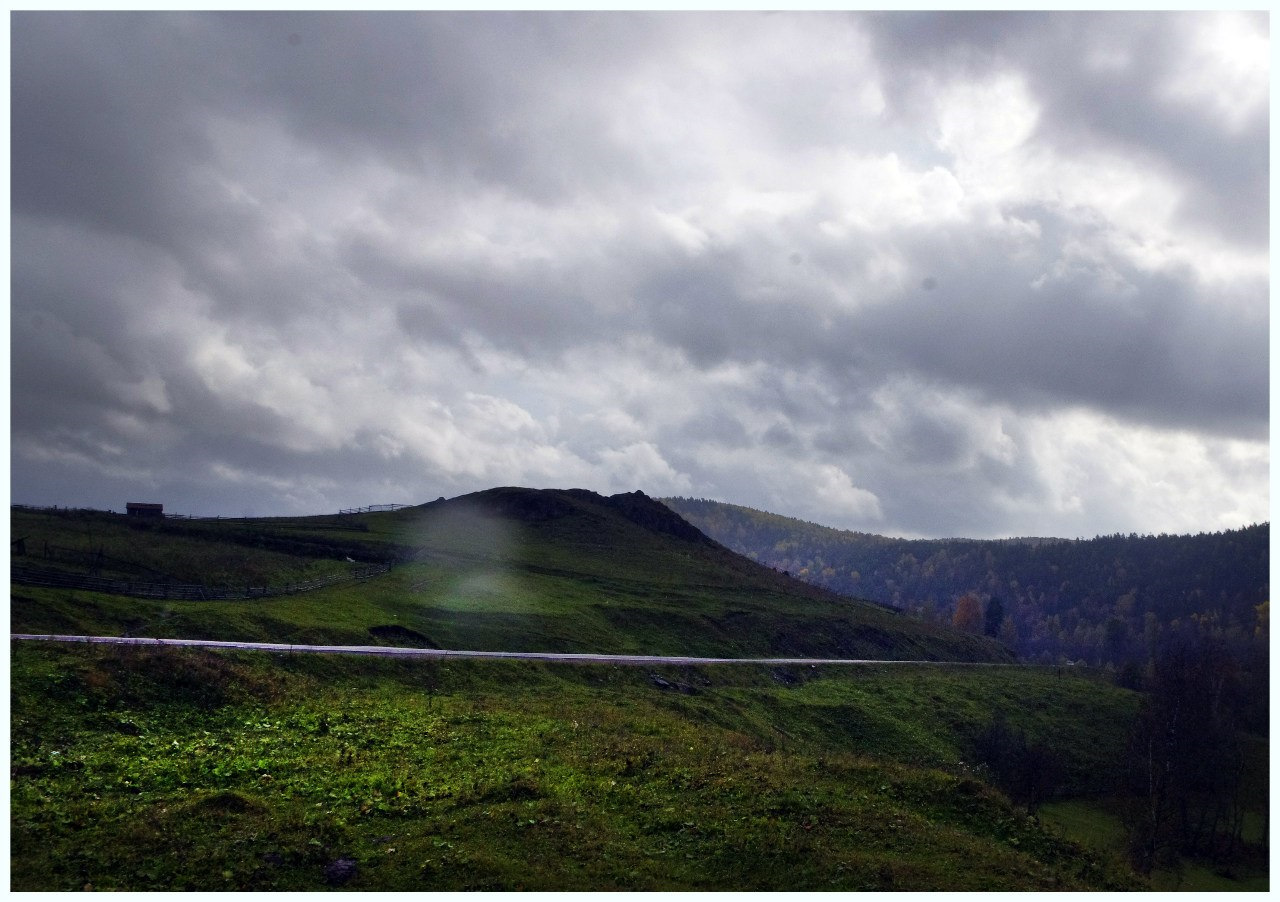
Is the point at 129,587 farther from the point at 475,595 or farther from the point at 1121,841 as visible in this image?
the point at 1121,841

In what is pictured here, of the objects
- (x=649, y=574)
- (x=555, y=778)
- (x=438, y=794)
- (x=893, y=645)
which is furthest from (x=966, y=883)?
(x=649, y=574)

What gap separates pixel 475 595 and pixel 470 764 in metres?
65.0

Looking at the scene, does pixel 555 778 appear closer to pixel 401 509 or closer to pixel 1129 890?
pixel 1129 890

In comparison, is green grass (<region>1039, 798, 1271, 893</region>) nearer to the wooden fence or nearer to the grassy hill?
the grassy hill

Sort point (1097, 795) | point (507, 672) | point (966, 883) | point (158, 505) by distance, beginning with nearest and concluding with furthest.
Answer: point (966, 883) → point (507, 672) → point (1097, 795) → point (158, 505)

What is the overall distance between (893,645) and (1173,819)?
202 feet

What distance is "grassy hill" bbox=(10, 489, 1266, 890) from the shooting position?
24.9 meters

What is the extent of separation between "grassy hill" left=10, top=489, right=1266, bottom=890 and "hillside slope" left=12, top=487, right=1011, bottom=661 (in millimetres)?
709

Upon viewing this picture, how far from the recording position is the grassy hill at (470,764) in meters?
24.9

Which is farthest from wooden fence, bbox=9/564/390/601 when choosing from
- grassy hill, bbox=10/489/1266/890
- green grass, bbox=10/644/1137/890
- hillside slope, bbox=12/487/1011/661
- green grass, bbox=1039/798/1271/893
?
green grass, bbox=1039/798/1271/893

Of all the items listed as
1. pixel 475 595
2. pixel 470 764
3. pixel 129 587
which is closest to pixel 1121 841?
pixel 470 764

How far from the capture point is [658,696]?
62.7m

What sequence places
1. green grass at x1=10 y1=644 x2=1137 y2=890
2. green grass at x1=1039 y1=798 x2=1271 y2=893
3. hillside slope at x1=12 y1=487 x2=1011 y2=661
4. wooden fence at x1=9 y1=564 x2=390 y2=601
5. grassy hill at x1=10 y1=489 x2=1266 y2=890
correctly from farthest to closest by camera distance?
wooden fence at x1=9 y1=564 x2=390 y2=601 → hillside slope at x1=12 y1=487 x2=1011 y2=661 → green grass at x1=1039 y1=798 x2=1271 y2=893 → grassy hill at x1=10 y1=489 x2=1266 y2=890 → green grass at x1=10 y1=644 x2=1137 y2=890

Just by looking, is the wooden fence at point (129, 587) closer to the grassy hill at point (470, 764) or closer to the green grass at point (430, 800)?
the grassy hill at point (470, 764)
